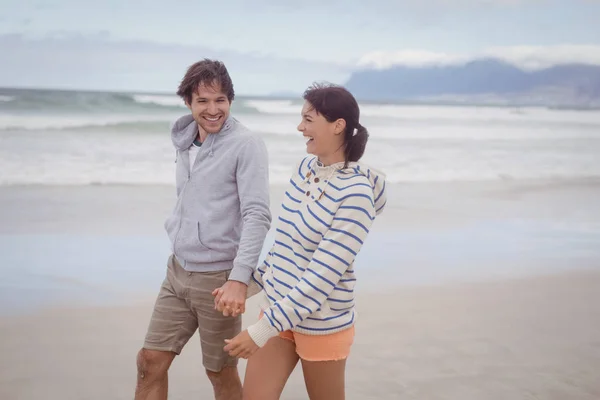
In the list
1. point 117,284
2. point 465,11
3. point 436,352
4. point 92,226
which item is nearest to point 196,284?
point 436,352

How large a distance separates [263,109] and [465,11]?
7.79m

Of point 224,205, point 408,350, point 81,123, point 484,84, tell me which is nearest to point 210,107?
point 224,205

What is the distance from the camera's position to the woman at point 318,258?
2002 mm

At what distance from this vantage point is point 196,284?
2.42m

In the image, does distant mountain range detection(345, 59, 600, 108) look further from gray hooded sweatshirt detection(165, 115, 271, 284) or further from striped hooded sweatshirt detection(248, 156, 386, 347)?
striped hooded sweatshirt detection(248, 156, 386, 347)

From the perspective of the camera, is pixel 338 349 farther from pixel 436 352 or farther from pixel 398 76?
pixel 398 76

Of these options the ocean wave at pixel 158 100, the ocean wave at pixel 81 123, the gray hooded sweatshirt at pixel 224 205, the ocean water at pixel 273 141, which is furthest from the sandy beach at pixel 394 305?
the ocean wave at pixel 158 100

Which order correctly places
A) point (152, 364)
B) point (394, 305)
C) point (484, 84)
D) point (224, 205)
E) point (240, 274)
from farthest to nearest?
point (484, 84), point (394, 305), point (152, 364), point (224, 205), point (240, 274)

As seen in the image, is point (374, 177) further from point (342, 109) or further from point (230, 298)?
point (230, 298)

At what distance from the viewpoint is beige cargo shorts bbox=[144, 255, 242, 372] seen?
242 centimetres

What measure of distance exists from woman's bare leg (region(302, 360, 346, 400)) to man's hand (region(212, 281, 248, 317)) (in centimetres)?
25

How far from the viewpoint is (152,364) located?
8.09ft

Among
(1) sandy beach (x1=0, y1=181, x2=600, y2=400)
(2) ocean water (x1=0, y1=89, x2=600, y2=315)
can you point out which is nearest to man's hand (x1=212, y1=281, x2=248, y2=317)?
(1) sandy beach (x1=0, y1=181, x2=600, y2=400)

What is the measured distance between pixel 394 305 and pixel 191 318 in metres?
2.07
